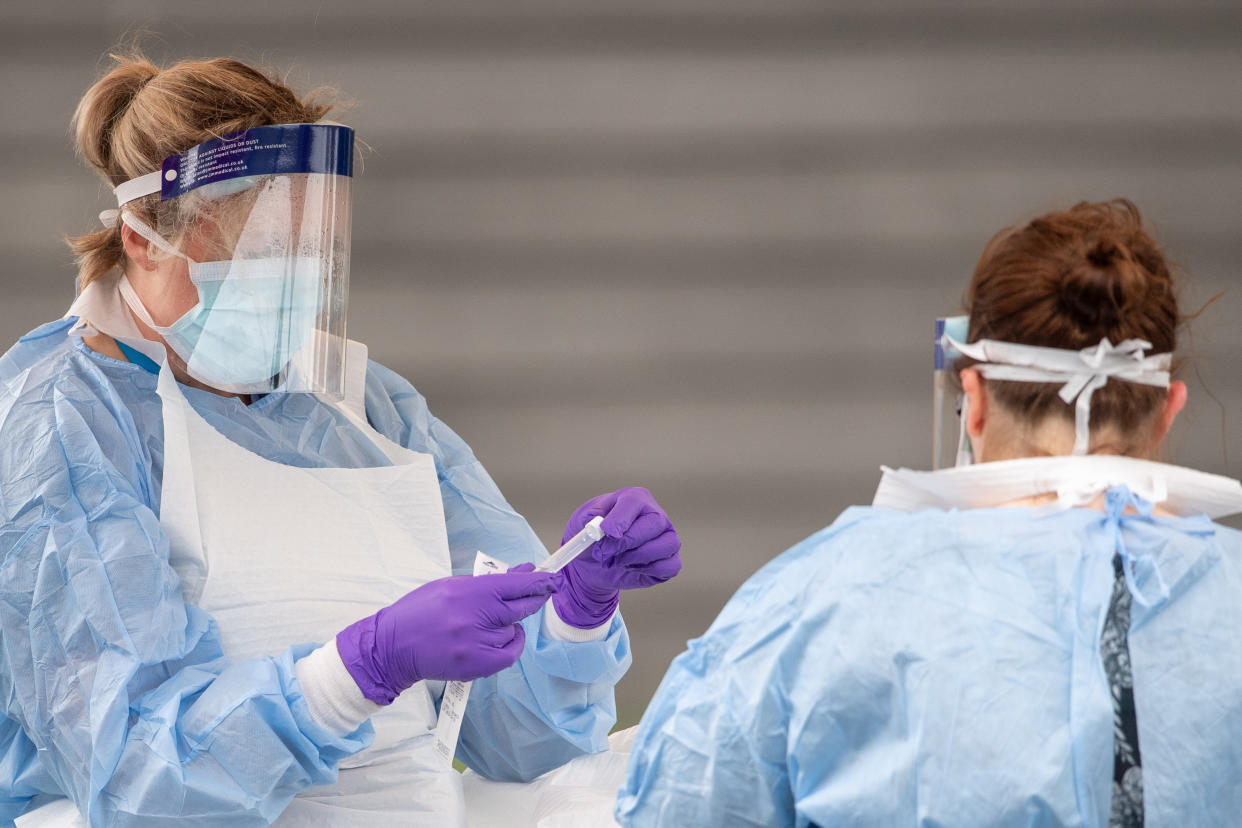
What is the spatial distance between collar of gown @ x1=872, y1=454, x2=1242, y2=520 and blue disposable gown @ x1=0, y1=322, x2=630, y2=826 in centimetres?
79

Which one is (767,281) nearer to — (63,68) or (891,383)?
(891,383)

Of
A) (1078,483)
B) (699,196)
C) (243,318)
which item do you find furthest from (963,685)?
(699,196)

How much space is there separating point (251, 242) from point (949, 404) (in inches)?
38.9

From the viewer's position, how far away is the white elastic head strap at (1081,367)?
3.98 ft

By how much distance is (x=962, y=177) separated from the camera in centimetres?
304

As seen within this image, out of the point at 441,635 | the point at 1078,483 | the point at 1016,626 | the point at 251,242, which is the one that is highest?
the point at 251,242

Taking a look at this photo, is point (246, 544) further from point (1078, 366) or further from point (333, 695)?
point (1078, 366)

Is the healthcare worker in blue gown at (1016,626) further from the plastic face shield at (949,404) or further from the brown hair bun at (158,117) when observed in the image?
the brown hair bun at (158,117)

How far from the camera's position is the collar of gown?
3.95 feet

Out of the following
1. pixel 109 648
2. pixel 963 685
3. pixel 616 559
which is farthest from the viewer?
pixel 616 559

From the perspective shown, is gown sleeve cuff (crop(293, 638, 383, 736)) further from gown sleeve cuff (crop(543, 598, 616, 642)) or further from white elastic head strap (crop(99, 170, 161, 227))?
white elastic head strap (crop(99, 170, 161, 227))

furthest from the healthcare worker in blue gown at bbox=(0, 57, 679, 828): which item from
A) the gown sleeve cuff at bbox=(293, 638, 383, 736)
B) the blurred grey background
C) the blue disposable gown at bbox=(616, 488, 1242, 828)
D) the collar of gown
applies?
the blurred grey background

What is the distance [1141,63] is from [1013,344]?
6.98 feet

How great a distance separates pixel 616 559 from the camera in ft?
6.03
